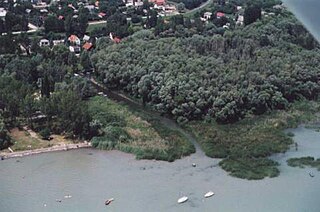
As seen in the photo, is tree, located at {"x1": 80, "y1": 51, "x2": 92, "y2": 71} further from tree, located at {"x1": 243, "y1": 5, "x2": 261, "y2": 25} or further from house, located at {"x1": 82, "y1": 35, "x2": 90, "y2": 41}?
tree, located at {"x1": 243, "y1": 5, "x2": 261, "y2": 25}

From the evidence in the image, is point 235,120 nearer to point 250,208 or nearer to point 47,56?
point 250,208

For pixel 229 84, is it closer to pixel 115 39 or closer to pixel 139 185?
pixel 139 185

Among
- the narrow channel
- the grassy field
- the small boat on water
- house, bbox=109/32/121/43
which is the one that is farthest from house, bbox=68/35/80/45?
the small boat on water

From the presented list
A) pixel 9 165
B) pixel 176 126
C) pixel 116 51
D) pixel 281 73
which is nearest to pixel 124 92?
pixel 116 51

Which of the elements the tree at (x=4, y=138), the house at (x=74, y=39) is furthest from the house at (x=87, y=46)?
the tree at (x=4, y=138)

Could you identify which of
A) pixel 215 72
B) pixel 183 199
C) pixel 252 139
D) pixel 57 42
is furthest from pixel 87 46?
pixel 183 199

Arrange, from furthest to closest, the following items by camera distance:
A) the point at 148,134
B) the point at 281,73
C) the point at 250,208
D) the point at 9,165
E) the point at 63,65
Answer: the point at 63,65 < the point at 281,73 < the point at 148,134 < the point at 9,165 < the point at 250,208
